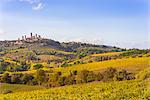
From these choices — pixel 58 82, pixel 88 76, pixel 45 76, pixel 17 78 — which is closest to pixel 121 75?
pixel 88 76

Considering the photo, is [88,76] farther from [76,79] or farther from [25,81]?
[25,81]

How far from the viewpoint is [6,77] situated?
279 feet

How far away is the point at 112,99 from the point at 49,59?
572ft

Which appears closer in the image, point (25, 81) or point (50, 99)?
point (50, 99)

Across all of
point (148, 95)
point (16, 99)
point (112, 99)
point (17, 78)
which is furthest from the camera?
point (17, 78)

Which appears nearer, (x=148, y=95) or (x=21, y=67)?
(x=148, y=95)

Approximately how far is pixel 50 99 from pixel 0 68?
11659cm

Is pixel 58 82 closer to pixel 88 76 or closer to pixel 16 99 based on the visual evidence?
pixel 88 76

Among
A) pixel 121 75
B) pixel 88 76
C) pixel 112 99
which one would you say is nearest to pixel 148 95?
pixel 112 99

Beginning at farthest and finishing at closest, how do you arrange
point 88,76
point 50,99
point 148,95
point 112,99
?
point 88,76
point 50,99
point 112,99
point 148,95

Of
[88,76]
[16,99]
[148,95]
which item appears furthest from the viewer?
[88,76]

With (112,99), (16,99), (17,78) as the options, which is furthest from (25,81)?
(112,99)

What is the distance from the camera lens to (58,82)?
73.9 meters

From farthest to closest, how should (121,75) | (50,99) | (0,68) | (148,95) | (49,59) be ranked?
(49,59) → (0,68) → (121,75) → (50,99) → (148,95)
